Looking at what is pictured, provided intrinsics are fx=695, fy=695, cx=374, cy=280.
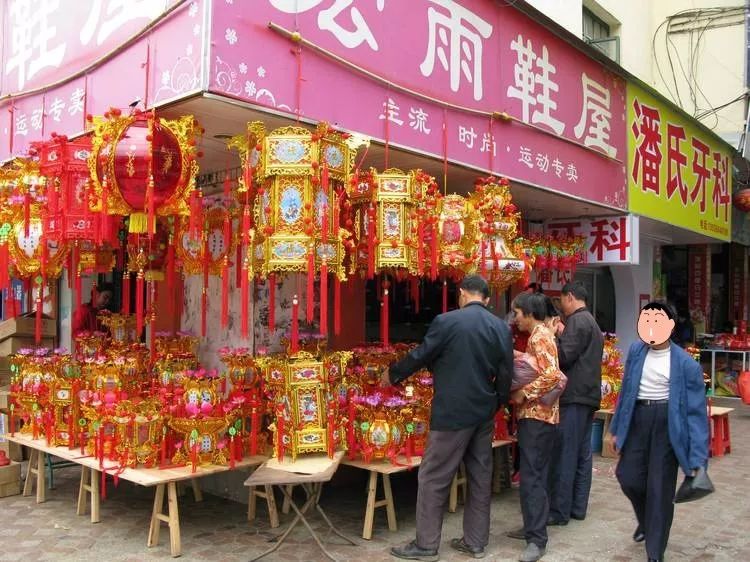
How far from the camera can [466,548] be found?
13.8ft

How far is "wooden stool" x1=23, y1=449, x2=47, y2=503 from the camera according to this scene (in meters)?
5.20

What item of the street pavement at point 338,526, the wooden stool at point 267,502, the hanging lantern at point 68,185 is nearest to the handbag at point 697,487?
the street pavement at point 338,526

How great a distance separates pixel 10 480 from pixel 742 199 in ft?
35.6

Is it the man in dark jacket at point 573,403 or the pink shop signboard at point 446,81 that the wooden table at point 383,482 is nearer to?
the man in dark jacket at point 573,403

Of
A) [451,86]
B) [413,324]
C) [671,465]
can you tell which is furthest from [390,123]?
[413,324]

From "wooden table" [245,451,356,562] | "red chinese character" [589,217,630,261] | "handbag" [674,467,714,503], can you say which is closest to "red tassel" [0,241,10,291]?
"wooden table" [245,451,356,562]

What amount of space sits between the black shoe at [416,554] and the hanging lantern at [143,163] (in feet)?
7.77

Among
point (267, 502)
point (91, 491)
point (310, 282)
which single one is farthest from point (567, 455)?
point (91, 491)

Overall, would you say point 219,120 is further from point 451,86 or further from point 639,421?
point 639,421

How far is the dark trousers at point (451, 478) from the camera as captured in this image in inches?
157

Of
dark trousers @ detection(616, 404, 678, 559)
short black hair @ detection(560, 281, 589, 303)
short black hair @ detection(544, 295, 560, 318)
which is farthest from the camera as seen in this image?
short black hair @ detection(560, 281, 589, 303)

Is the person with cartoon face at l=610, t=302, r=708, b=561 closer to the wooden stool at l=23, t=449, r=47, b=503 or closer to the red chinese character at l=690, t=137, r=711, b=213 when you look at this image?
the wooden stool at l=23, t=449, r=47, b=503

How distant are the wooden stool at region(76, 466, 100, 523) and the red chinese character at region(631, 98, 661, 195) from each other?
21.3 ft

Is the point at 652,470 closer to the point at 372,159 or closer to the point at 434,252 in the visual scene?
the point at 434,252
